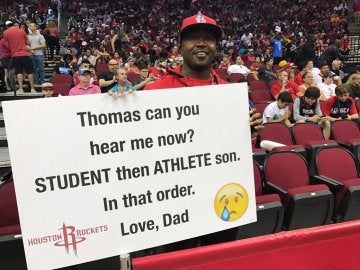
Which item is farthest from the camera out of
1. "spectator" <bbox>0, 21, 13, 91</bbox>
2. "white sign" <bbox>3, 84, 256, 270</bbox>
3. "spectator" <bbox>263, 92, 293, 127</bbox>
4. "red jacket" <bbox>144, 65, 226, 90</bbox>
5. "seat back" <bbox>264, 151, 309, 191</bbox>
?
"spectator" <bbox>0, 21, 13, 91</bbox>

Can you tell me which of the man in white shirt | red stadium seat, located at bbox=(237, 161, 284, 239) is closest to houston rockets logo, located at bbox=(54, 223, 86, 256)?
red stadium seat, located at bbox=(237, 161, 284, 239)

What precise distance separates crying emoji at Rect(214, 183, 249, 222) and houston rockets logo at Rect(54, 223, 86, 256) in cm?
66

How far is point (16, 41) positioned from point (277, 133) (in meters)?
4.98

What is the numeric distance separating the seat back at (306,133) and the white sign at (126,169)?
327 cm

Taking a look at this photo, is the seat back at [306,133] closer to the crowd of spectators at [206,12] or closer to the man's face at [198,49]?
the man's face at [198,49]

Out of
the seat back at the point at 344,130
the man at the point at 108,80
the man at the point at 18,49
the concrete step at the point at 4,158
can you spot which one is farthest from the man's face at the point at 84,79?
the seat back at the point at 344,130

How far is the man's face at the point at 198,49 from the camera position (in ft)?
6.47

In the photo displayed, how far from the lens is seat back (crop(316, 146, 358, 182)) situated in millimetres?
3787

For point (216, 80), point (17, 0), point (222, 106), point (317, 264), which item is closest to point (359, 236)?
point (317, 264)

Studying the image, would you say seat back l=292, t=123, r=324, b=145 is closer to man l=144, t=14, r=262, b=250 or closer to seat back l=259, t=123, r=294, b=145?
seat back l=259, t=123, r=294, b=145

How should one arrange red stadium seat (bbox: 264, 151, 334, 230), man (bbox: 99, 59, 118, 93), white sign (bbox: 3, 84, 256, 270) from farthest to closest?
man (bbox: 99, 59, 118, 93) < red stadium seat (bbox: 264, 151, 334, 230) < white sign (bbox: 3, 84, 256, 270)

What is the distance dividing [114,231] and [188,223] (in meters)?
0.35

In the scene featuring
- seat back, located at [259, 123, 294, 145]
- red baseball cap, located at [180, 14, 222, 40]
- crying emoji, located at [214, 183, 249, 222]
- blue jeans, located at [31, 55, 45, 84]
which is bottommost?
seat back, located at [259, 123, 294, 145]

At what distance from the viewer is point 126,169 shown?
174 centimetres
